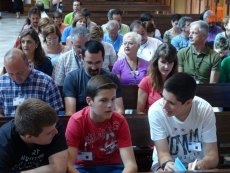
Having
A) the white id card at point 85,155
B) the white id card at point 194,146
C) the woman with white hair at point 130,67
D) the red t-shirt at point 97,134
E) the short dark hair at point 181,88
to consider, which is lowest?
the white id card at point 85,155

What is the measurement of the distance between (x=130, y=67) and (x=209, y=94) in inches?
38.5

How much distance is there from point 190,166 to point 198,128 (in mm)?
282

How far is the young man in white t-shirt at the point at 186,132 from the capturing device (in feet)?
9.57

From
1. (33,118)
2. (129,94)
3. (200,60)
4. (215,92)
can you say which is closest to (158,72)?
(129,94)

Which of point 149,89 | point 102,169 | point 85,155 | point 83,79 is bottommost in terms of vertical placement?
point 102,169

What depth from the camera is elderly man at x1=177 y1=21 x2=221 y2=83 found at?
500 centimetres

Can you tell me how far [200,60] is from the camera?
5117 mm

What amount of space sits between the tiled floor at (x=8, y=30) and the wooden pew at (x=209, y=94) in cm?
658

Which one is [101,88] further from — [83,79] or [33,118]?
[83,79]

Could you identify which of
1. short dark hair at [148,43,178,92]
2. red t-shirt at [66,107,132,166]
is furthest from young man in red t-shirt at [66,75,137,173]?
short dark hair at [148,43,178,92]

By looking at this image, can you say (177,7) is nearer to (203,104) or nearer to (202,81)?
(202,81)

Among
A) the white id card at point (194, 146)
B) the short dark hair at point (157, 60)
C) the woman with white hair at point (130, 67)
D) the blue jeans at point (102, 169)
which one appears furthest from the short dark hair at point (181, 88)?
the woman with white hair at point (130, 67)

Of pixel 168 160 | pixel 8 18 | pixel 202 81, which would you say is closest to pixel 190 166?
pixel 168 160

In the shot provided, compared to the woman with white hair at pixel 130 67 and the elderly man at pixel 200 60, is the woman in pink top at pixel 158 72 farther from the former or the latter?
the elderly man at pixel 200 60
